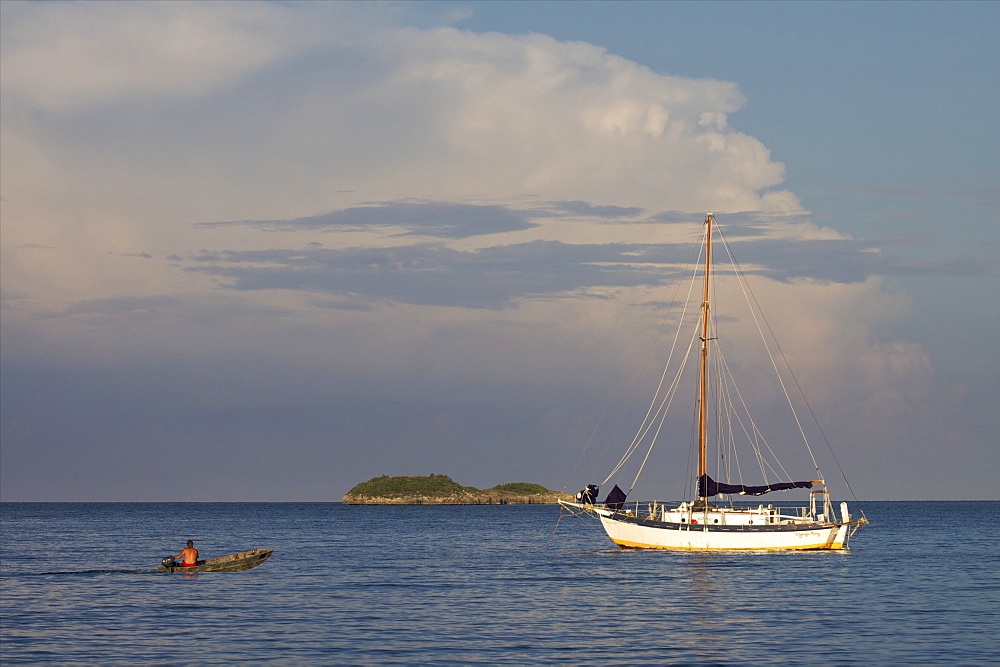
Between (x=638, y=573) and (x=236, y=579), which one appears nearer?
(x=236, y=579)

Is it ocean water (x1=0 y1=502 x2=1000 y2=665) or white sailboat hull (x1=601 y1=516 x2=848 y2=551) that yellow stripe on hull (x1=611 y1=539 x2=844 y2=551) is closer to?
white sailboat hull (x1=601 y1=516 x2=848 y2=551)

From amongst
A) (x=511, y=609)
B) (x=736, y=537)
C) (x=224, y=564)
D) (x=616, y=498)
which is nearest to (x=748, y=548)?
(x=736, y=537)

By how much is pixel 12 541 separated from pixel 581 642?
333 ft

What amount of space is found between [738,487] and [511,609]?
38290 millimetres

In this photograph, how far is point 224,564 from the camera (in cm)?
6919

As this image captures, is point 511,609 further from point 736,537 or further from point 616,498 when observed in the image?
point 616,498

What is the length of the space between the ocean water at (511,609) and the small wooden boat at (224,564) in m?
0.64

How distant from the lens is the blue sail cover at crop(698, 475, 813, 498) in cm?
8300

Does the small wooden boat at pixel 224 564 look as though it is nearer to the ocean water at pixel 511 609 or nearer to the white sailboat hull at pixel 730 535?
the ocean water at pixel 511 609

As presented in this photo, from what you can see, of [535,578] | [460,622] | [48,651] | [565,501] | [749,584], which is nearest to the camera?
[48,651]

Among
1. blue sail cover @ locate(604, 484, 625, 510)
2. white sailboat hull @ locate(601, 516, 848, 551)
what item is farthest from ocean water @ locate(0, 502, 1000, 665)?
blue sail cover @ locate(604, 484, 625, 510)

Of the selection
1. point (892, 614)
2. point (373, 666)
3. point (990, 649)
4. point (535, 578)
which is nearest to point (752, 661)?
point (990, 649)

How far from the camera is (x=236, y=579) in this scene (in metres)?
65.9

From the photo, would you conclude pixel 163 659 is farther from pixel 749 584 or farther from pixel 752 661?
pixel 749 584
